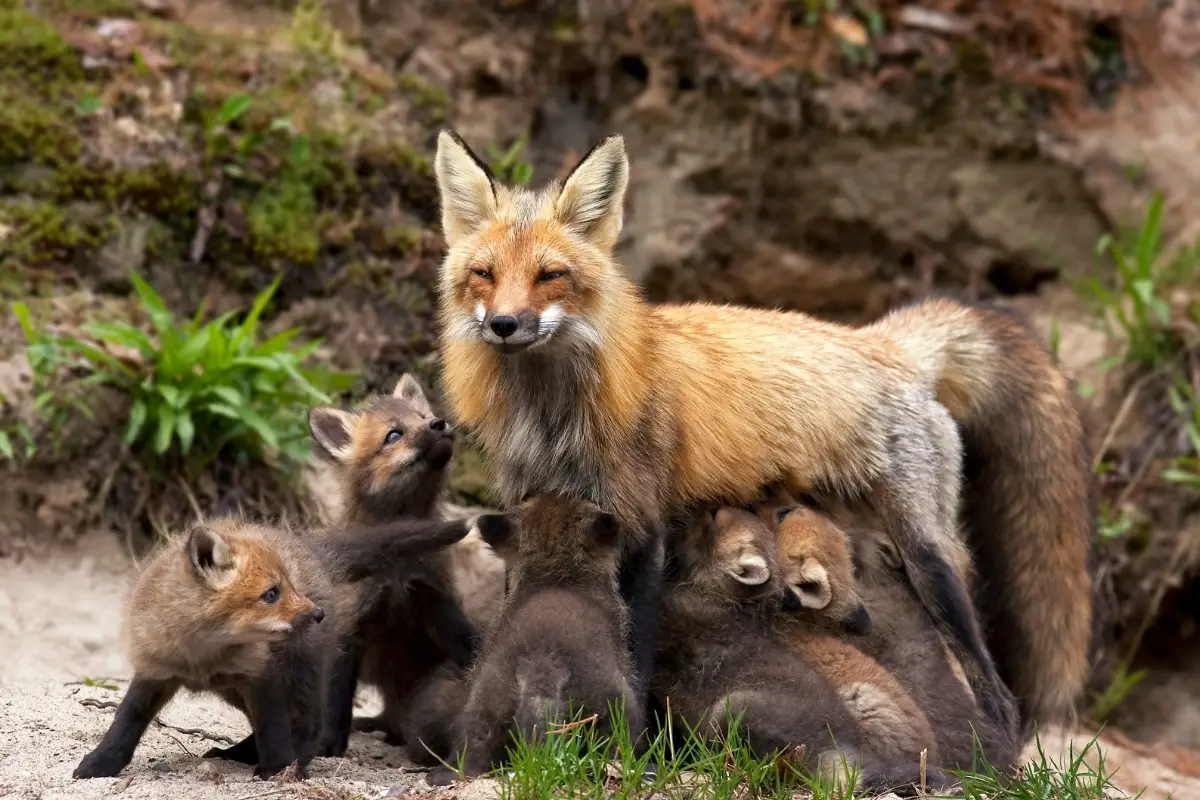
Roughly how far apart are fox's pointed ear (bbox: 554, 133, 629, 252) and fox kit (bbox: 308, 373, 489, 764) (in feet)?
4.24

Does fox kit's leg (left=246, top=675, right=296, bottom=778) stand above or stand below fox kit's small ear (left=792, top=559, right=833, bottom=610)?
below

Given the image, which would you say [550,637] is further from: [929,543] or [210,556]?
[929,543]

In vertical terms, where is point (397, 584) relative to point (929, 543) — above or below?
below

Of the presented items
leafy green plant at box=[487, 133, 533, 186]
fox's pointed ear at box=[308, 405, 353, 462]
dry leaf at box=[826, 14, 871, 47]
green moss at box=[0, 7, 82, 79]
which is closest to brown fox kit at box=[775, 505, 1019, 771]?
fox's pointed ear at box=[308, 405, 353, 462]

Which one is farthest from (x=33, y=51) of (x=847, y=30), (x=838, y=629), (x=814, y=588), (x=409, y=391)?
(x=838, y=629)

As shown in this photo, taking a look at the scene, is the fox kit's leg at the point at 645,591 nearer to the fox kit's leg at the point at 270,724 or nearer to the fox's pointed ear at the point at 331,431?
the fox kit's leg at the point at 270,724

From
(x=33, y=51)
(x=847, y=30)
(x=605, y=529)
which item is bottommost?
(x=605, y=529)

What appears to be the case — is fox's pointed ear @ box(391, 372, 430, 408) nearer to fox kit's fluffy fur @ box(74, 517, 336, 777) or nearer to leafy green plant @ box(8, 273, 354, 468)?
leafy green plant @ box(8, 273, 354, 468)

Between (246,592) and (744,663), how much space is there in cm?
235

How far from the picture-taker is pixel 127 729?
19.3 ft

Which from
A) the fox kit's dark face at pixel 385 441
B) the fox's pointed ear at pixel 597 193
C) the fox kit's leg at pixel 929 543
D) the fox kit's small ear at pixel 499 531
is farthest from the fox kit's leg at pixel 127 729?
the fox kit's leg at pixel 929 543

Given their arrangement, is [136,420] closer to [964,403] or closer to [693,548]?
[693,548]

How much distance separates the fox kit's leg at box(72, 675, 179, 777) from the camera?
19.0 ft

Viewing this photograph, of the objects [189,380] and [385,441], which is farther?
[189,380]
